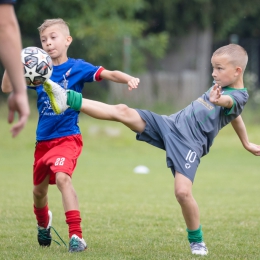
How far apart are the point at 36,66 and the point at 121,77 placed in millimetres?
756

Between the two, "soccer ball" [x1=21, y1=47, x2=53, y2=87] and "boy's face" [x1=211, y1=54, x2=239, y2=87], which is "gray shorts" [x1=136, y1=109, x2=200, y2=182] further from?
"soccer ball" [x1=21, y1=47, x2=53, y2=87]

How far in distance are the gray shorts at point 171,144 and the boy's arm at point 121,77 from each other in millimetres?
232

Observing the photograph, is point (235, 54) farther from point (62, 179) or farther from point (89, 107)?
point (62, 179)

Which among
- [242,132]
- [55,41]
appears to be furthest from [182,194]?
[55,41]

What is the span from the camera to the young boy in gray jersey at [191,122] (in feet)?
15.7

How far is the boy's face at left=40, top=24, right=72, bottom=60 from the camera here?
5379mm

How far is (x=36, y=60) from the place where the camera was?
477 centimetres

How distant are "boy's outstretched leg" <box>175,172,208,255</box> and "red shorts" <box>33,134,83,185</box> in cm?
92

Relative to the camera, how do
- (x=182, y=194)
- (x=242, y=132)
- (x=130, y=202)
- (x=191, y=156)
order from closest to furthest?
(x=182, y=194)
(x=191, y=156)
(x=242, y=132)
(x=130, y=202)

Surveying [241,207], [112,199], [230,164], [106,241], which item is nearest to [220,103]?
[106,241]

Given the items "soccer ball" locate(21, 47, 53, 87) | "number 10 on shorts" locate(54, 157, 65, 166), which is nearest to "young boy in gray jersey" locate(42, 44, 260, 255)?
"soccer ball" locate(21, 47, 53, 87)

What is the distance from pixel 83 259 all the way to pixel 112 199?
14.1 feet

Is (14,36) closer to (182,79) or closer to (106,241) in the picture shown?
(106,241)

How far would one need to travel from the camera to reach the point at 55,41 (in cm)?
539
